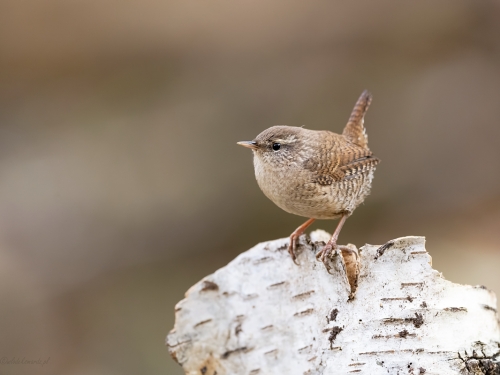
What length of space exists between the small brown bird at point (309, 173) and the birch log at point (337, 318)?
19cm

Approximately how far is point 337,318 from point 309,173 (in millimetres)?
880

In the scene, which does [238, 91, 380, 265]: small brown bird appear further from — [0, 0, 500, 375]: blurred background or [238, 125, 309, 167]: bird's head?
[0, 0, 500, 375]: blurred background

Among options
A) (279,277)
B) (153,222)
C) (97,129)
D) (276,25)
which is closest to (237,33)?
(276,25)

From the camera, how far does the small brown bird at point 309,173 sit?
298cm

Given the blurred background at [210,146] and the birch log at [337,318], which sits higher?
the blurred background at [210,146]

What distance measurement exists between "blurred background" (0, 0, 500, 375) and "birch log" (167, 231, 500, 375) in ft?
10.6

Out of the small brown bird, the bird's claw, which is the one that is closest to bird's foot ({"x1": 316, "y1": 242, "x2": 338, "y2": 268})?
the small brown bird

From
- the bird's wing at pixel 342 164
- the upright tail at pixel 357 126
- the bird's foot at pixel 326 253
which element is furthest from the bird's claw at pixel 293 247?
the upright tail at pixel 357 126

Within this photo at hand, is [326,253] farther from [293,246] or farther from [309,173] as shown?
[309,173]

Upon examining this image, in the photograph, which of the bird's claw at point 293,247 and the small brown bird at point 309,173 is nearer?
the small brown bird at point 309,173

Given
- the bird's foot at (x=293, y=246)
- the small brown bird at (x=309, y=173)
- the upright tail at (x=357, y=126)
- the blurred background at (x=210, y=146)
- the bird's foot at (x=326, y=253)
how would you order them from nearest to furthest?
the bird's foot at (x=326, y=253), the small brown bird at (x=309, y=173), the bird's foot at (x=293, y=246), the upright tail at (x=357, y=126), the blurred background at (x=210, y=146)

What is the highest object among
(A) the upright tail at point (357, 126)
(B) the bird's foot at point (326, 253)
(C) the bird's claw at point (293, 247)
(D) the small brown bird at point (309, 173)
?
(A) the upright tail at point (357, 126)

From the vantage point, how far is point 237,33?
22.1 feet

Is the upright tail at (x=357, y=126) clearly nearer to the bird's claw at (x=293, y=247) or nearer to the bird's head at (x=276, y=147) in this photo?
the bird's head at (x=276, y=147)
